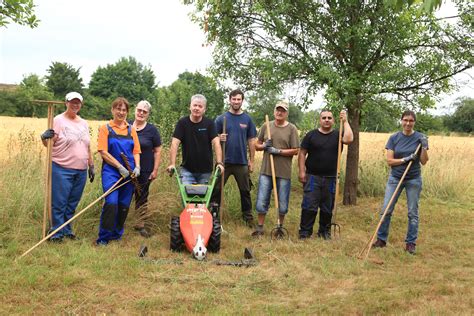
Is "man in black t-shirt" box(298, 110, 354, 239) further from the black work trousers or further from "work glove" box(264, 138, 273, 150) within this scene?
"work glove" box(264, 138, 273, 150)

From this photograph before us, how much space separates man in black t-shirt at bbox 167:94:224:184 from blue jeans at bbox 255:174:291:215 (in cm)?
69

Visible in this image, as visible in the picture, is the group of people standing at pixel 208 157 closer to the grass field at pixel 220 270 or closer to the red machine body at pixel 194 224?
the grass field at pixel 220 270

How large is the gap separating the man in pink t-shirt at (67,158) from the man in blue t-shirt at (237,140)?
1754mm

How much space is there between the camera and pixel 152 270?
4.62 metres

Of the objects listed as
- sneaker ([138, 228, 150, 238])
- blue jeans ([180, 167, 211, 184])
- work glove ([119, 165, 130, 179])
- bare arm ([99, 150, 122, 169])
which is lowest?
sneaker ([138, 228, 150, 238])

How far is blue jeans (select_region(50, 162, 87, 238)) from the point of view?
539 centimetres

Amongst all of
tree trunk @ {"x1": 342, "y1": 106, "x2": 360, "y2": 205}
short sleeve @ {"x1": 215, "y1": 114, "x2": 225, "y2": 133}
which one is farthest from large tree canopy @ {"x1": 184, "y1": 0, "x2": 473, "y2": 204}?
short sleeve @ {"x1": 215, "y1": 114, "x2": 225, "y2": 133}

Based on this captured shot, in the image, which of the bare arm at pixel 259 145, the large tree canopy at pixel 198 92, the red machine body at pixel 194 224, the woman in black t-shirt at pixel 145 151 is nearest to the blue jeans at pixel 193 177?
the woman in black t-shirt at pixel 145 151

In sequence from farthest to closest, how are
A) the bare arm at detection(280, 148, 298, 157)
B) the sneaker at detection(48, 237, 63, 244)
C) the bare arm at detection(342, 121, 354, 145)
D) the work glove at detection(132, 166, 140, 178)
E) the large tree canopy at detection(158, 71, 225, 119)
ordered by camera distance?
the large tree canopy at detection(158, 71, 225, 119) → the bare arm at detection(280, 148, 298, 157) → the bare arm at detection(342, 121, 354, 145) → the work glove at detection(132, 166, 140, 178) → the sneaker at detection(48, 237, 63, 244)

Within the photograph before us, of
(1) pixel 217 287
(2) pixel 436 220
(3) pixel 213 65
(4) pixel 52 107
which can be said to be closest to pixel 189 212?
(1) pixel 217 287

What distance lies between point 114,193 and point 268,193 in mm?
1979

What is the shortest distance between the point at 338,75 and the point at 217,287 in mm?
3904

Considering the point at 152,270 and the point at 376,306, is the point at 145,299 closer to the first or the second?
the point at 152,270

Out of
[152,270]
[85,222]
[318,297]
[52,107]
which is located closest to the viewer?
[318,297]
